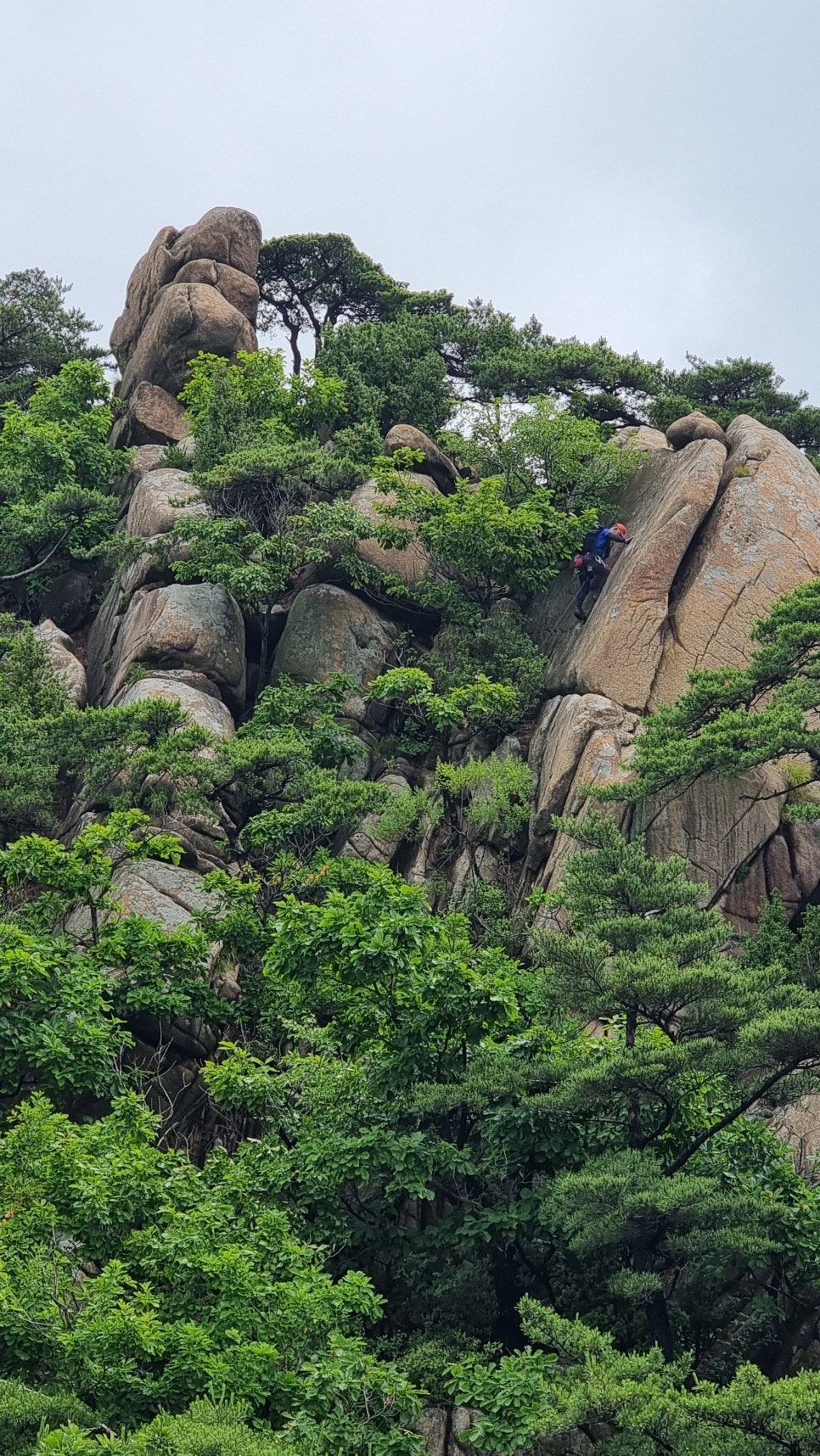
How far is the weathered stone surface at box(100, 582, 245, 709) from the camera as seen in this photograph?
27641mm

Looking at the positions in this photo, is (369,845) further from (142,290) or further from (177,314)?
(142,290)

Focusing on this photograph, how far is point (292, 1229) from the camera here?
622 inches

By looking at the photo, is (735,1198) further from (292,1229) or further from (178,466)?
(178,466)

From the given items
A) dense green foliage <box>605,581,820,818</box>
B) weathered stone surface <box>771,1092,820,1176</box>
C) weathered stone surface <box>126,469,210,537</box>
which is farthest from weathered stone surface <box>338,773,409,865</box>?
weathered stone surface <box>771,1092,820,1176</box>

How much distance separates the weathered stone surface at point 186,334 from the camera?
127 ft

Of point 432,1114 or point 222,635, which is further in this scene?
point 222,635

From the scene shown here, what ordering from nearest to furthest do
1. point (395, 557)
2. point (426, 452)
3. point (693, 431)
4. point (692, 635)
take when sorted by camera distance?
point (692, 635), point (693, 431), point (395, 557), point (426, 452)

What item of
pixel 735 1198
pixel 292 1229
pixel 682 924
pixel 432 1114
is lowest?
pixel 292 1229

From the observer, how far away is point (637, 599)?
26.1 metres

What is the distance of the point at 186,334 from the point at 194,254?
173 inches

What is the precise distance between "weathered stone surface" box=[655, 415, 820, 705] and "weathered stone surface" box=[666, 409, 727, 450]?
170cm

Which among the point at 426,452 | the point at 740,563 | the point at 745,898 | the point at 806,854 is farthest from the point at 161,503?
the point at 806,854

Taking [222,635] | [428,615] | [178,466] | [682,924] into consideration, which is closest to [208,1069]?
[682,924]

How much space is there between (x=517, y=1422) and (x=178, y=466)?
2571 cm
